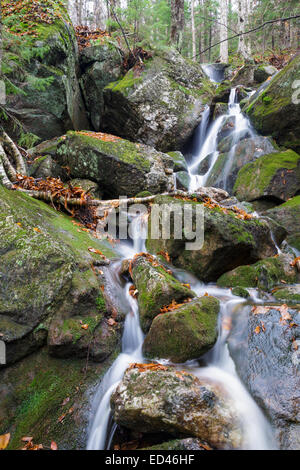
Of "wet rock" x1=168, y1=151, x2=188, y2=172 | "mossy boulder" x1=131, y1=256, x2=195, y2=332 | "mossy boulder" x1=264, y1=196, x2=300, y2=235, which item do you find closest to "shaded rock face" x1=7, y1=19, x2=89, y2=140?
"wet rock" x1=168, y1=151, x2=188, y2=172

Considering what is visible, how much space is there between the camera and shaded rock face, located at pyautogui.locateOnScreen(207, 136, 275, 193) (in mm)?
8641

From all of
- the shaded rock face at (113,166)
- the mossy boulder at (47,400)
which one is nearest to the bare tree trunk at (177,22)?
the shaded rock face at (113,166)

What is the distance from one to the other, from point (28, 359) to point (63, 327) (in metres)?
0.45

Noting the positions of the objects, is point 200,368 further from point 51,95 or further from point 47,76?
point 47,76

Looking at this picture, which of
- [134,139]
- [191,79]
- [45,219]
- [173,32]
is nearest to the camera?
[45,219]

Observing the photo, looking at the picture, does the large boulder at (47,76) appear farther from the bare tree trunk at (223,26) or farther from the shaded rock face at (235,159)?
the bare tree trunk at (223,26)

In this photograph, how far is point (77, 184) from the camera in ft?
23.1

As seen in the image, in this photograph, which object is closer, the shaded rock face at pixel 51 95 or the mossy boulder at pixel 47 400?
the mossy boulder at pixel 47 400

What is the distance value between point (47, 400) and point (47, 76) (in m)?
9.40

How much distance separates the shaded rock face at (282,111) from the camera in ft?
26.6

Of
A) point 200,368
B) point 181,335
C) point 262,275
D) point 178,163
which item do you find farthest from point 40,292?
point 178,163

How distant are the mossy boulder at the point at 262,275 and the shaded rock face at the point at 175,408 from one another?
236 centimetres
